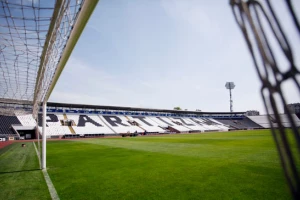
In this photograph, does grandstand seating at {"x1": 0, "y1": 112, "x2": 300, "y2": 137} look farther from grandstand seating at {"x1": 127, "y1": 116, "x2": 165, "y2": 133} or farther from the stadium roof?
the stadium roof

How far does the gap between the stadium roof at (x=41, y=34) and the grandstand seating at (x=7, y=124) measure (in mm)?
33523

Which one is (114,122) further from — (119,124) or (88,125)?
(88,125)

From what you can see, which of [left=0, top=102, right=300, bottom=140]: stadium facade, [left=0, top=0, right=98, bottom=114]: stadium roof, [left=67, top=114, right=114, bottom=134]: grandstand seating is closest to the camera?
[left=0, top=0, right=98, bottom=114]: stadium roof

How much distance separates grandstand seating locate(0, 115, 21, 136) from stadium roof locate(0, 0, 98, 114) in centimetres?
3352

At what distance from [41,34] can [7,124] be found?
40.5 meters

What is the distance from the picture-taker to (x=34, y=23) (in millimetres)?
4246

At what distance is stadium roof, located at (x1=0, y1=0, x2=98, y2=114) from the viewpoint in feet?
10.8

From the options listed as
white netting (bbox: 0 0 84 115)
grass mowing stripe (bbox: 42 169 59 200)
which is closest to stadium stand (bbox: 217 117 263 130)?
grass mowing stripe (bbox: 42 169 59 200)

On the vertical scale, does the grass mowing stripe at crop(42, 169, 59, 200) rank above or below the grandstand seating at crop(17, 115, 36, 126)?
below

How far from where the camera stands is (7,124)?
36.6 m

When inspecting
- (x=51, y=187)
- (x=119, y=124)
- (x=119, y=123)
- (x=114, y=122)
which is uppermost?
(x=114, y=122)

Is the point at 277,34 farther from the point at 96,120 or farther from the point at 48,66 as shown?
the point at 96,120

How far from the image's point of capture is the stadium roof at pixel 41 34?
3.29 meters

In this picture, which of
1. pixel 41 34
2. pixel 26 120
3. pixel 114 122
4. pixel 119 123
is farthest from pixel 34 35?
pixel 114 122
